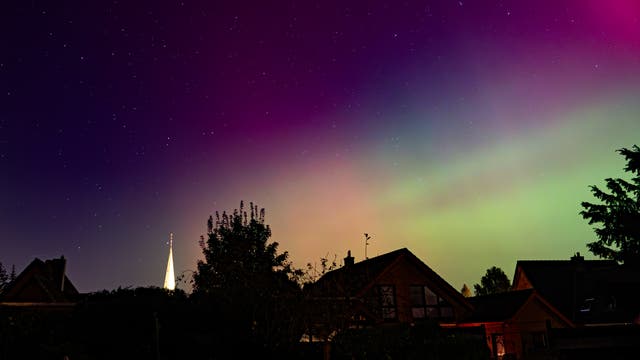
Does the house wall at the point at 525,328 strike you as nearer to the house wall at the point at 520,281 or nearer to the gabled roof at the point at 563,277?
the gabled roof at the point at 563,277

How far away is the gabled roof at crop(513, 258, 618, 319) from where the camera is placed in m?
44.9

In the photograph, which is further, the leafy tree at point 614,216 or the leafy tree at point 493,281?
the leafy tree at point 493,281

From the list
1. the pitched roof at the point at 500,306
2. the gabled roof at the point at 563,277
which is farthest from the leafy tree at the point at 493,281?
the pitched roof at the point at 500,306

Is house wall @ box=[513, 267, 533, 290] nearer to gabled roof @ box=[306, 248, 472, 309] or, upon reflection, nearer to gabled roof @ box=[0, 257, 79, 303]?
gabled roof @ box=[306, 248, 472, 309]

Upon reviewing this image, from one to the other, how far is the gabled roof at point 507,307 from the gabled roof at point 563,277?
6318mm

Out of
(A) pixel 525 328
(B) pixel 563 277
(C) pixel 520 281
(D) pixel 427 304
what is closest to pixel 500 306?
(A) pixel 525 328

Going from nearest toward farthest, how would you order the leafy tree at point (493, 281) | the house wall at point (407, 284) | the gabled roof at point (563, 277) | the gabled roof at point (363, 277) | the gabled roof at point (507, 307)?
1. the gabled roof at point (363, 277)
2. the house wall at point (407, 284)
3. the gabled roof at point (507, 307)
4. the gabled roof at point (563, 277)
5. the leafy tree at point (493, 281)

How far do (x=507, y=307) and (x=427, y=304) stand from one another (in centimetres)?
594

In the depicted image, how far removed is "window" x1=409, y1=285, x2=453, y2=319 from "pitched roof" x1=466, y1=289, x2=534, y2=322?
2.60 meters

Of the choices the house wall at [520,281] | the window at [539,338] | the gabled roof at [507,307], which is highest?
the house wall at [520,281]

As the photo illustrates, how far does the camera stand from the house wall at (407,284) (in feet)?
121

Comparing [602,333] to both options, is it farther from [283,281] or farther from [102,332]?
[102,332]

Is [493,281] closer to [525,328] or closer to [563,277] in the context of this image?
[563,277]

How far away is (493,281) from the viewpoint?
92.4m
